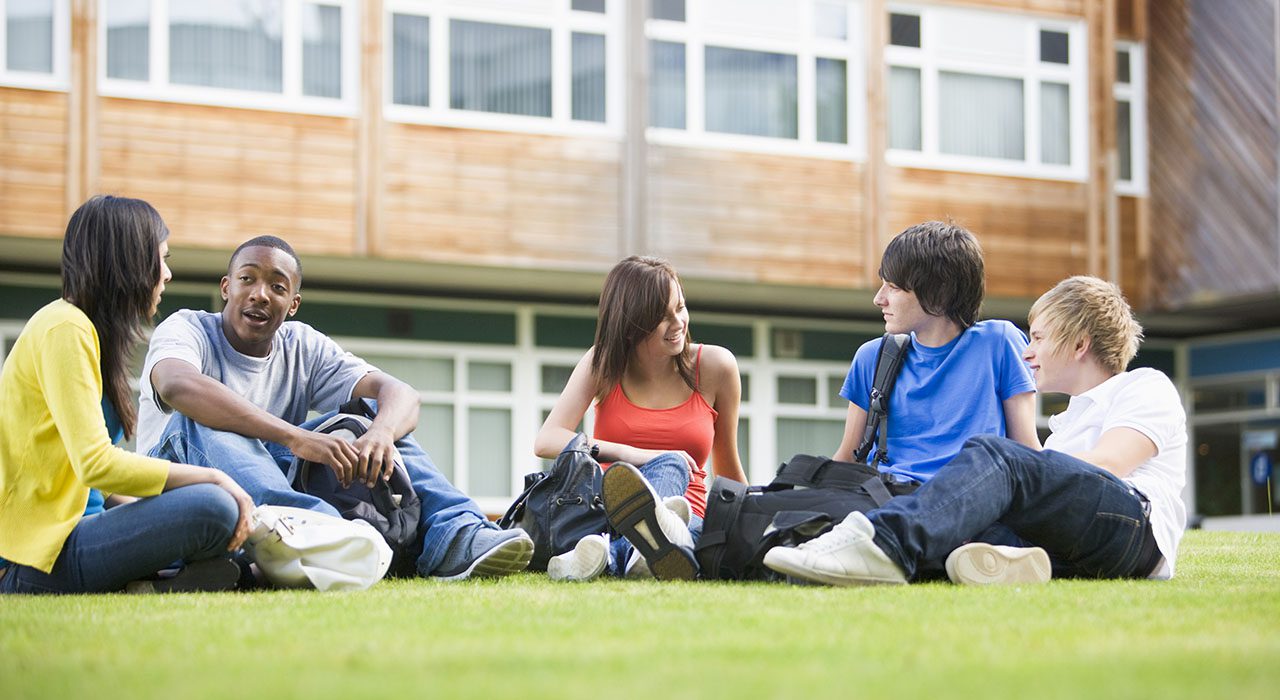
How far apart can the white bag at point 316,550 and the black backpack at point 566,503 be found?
97 centimetres

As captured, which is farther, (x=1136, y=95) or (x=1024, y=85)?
(x=1136, y=95)

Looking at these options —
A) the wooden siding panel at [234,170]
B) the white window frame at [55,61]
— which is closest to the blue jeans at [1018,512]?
the wooden siding panel at [234,170]

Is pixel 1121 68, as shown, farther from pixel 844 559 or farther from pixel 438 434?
pixel 844 559

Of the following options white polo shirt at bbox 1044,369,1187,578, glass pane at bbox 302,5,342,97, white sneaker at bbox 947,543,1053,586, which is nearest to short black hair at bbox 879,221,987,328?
white polo shirt at bbox 1044,369,1187,578

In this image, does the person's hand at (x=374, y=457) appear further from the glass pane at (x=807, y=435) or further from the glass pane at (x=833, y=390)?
the glass pane at (x=833, y=390)

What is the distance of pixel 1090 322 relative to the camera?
5180mm

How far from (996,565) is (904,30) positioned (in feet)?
49.1

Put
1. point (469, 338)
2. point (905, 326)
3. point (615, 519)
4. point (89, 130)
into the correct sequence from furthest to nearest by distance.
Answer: point (469, 338), point (89, 130), point (905, 326), point (615, 519)

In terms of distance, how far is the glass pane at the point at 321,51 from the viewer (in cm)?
1623

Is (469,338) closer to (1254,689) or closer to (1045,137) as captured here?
(1045,137)

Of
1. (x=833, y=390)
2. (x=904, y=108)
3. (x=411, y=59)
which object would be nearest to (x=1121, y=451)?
(x=411, y=59)

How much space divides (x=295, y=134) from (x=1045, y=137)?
9.22m

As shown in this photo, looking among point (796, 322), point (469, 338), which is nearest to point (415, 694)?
point (469, 338)

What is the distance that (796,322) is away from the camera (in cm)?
2000
